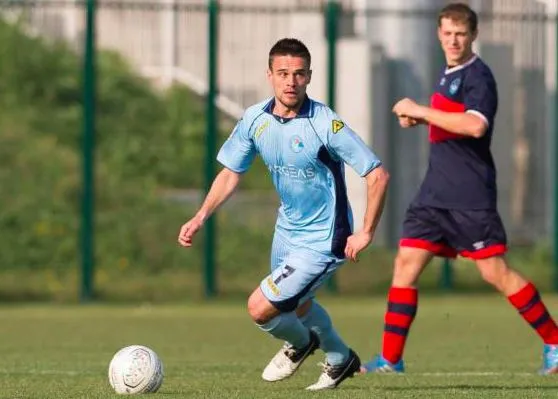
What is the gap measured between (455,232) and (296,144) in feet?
5.84

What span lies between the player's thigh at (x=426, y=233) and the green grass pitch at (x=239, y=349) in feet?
2.40

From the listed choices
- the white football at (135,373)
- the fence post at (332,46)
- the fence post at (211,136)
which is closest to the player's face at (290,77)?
the white football at (135,373)

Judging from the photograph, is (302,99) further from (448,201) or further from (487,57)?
(487,57)

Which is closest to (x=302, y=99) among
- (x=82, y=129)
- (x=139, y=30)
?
(x=82, y=129)

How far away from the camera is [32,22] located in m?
18.7

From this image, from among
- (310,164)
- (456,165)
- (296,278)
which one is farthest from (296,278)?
(456,165)

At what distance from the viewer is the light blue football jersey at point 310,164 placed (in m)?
8.08

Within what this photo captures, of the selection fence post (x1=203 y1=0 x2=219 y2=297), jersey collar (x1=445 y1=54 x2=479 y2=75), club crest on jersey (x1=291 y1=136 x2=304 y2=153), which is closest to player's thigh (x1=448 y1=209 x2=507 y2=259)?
jersey collar (x1=445 y1=54 x2=479 y2=75)

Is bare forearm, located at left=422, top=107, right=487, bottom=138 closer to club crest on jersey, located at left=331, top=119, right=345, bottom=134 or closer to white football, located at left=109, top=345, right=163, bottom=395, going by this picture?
club crest on jersey, located at left=331, top=119, right=345, bottom=134

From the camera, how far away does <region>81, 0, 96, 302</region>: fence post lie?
17203 mm

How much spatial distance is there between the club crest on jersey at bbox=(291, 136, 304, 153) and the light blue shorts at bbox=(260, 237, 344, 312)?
51 cm

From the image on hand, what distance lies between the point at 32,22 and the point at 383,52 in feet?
13.2

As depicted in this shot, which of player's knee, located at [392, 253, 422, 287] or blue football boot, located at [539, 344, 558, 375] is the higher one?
player's knee, located at [392, 253, 422, 287]

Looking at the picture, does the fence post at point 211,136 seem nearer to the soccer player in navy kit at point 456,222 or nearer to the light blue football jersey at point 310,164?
the soccer player in navy kit at point 456,222
